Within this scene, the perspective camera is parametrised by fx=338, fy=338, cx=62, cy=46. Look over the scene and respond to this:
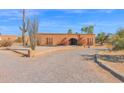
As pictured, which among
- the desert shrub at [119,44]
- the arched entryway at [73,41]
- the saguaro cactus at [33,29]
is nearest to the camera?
the desert shrub at [119,44]

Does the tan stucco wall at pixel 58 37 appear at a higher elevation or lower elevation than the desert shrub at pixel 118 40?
lower

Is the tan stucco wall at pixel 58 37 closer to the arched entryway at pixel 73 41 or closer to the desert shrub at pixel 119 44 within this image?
the arched entryway at pixel 73 41

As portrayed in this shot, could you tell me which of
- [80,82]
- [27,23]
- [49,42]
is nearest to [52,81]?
[80,82]

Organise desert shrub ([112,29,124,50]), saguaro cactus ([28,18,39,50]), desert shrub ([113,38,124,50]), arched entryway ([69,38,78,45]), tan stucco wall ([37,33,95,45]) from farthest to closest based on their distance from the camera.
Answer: arched entryway ([69,38,78,45]) → tan stucco wall ([37,33,95,45]) → saguaro cactus ([28,18,39,50]) → desert shrub ([112,29,124,50]) → desert shrub ([113,38,124,50])

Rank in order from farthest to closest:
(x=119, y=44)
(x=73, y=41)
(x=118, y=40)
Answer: (x=73, y=41)
(x=119, y=44)
(x=118, y=40)

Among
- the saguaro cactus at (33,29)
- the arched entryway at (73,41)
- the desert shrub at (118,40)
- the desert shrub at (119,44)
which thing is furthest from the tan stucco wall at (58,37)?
the desert shrub at (119,44)

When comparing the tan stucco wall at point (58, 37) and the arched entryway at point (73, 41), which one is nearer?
the tan stucco wall at point (58, 37)

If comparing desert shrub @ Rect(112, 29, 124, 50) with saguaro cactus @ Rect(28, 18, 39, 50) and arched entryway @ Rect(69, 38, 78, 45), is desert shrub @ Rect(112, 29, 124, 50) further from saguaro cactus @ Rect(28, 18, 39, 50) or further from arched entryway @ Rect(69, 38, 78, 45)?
arched entryway @ Rect(69, 38, 78, 45)

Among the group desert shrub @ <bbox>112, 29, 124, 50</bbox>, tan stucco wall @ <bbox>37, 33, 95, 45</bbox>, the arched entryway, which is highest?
desert shrub @ <bbox>112, 29, 124, 50</bbox>

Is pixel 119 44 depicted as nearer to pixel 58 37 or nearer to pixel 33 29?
pixel 33 29

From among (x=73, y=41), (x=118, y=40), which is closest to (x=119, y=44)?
(x=118, y=40)

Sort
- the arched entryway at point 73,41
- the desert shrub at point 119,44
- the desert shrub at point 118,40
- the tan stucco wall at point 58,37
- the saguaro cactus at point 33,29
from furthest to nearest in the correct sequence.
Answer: the arched entryway at point 73,41 → the tan stucco wall at point 58,37 → the saguaro cactus at point 33,29 → the desert shrub at point 118,40 → the desert shrub at point 119,44

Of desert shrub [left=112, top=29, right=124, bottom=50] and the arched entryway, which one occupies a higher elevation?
desert shrub [left=112, top=29, right=124, bottom=50]

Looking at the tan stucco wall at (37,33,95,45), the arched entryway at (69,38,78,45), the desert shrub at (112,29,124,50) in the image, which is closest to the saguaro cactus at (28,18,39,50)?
the desert shrub at (112,29,124,50)
